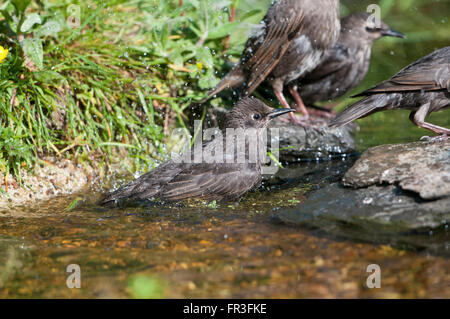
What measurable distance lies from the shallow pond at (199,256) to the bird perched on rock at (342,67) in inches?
110

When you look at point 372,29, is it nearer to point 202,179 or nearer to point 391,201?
point 202,179

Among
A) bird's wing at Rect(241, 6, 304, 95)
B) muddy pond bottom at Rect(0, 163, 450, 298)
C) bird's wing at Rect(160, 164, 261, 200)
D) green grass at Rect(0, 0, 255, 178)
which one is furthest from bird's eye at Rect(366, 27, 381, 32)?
muddy pond bottom at Rect(0, 163, 450, 298)

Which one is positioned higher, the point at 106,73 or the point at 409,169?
the point at 106,73

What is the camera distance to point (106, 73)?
5.78m

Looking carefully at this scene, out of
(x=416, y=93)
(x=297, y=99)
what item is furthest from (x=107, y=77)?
(x=416, y=93)

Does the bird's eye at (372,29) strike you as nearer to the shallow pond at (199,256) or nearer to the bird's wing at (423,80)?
the bird's wing at (423,80)

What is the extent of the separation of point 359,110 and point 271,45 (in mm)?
1452

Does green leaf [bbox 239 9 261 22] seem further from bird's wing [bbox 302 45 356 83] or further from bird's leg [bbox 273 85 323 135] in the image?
bird's wing [bbox 302 45 356 83]

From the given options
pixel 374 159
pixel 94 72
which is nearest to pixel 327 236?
pixel 374 159

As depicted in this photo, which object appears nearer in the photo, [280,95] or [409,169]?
[409,169]
